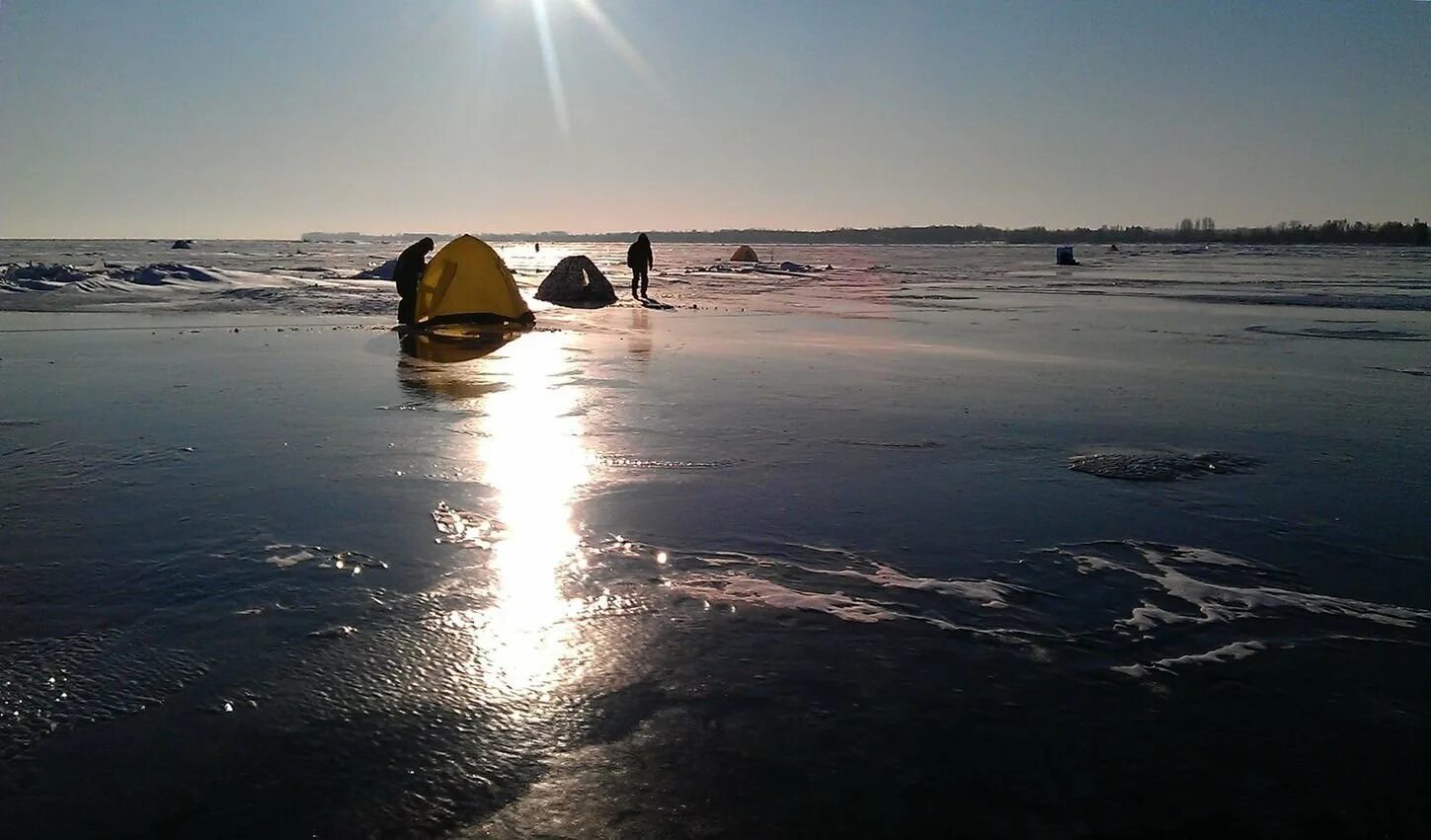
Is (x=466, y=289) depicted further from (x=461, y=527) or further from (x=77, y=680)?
(x=77, y=680)

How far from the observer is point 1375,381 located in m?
11.4

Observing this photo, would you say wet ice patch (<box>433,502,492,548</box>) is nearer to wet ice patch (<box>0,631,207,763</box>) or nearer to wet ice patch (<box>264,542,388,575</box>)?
wet ice patch (<box>264,542,388,575</box>)

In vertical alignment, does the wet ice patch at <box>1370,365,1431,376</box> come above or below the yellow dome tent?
below

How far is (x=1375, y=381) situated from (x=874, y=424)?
7350 mm

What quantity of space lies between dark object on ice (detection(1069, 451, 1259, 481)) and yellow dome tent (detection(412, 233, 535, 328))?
538 inches

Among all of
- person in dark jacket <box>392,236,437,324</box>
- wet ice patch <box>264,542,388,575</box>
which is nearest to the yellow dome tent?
person in dark jacket <box>392,236,437,324</box>

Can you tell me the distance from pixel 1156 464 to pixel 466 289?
14.4 metres

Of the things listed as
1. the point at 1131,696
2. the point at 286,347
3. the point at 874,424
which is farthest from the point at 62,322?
the point at 1131,696

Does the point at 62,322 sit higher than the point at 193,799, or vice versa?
the point at 62,322

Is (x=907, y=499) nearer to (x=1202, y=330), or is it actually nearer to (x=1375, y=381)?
(x=1375, y=381)

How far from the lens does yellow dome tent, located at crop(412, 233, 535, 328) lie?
59.1ft

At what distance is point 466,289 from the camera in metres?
18.4

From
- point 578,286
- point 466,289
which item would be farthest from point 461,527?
point 578,286

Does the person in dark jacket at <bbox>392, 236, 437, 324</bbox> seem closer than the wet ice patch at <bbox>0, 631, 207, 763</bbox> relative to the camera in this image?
No
